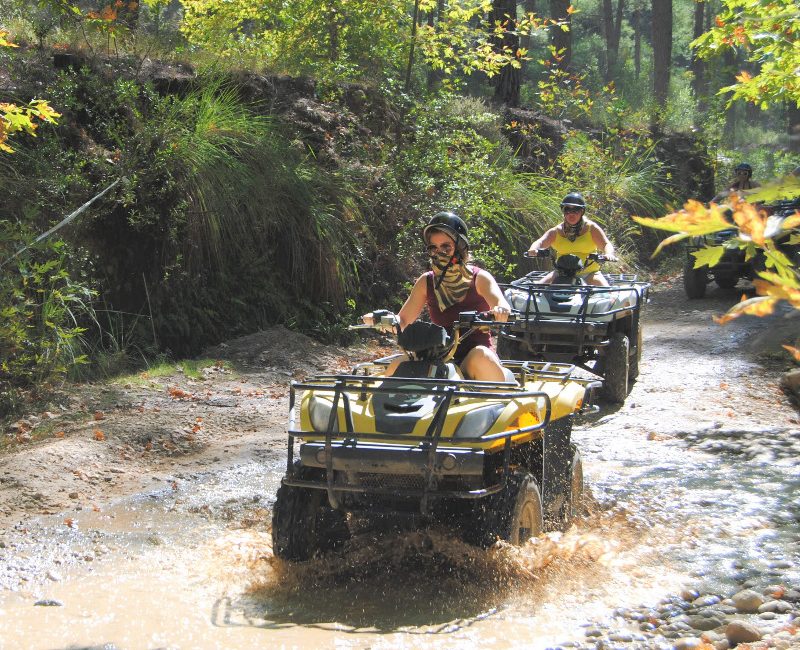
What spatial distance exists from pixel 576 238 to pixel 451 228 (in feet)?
16.0

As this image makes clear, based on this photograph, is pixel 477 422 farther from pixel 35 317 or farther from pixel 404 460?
pixel 35 317

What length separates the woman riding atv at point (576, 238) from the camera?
10.7 meters

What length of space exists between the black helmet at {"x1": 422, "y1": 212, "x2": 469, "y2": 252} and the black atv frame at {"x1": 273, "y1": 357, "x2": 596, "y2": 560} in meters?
1.17

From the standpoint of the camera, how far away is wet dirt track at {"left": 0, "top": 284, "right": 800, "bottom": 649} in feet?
15.3

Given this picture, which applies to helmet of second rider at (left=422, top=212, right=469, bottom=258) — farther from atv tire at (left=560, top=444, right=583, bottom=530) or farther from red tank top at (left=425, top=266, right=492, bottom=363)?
atv tire at (left=560, top=444, right=583, bottom=530)

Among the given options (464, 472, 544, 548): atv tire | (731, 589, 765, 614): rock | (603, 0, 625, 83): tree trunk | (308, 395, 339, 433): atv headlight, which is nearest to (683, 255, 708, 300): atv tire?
(731, 589, 765, 614): rock

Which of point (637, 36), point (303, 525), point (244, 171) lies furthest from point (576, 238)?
point (637, 36)

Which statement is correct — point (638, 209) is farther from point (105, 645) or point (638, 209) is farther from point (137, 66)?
point (105, 645)

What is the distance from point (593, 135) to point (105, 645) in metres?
19.5

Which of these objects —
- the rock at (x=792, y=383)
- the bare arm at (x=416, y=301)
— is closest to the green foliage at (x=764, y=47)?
the bare arm at (x=416, y=301)

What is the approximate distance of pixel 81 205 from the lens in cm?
1012

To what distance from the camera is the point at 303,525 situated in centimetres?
521

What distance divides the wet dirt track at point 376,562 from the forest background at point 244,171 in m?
2.01

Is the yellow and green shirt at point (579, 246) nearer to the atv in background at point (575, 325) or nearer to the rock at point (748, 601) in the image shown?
the atv in background at point (575, 325)
